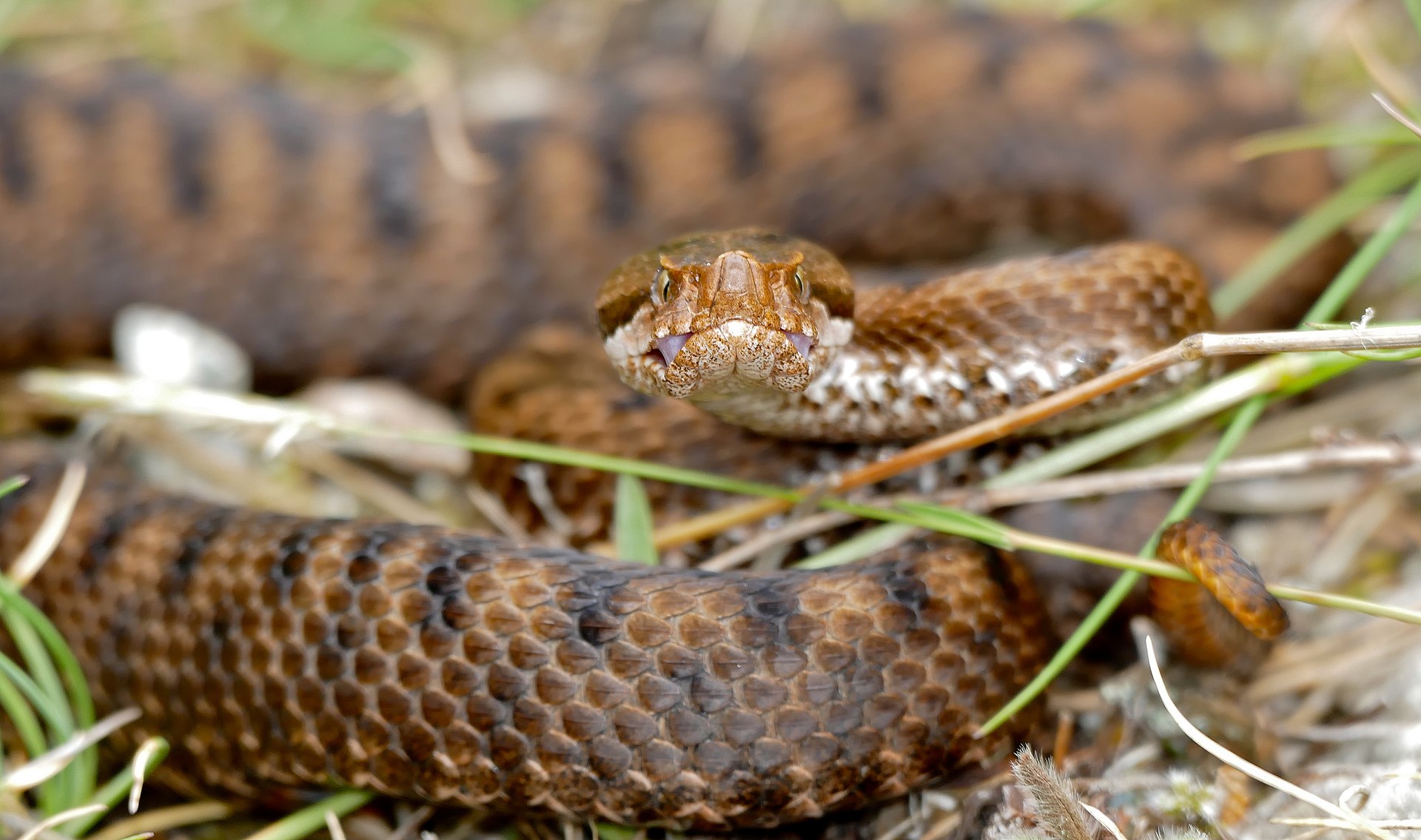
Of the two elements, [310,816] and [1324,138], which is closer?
[310,816]

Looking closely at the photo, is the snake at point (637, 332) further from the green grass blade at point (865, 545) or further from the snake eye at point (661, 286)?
the green grass blade at point (865, 545)

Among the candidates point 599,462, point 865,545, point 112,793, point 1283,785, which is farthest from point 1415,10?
point 112,793

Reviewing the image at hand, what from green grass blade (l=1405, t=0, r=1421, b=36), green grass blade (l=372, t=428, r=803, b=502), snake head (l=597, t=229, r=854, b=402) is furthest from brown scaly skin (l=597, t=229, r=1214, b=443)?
green grass blade (l=1405, t=0, r=1421, b=36)

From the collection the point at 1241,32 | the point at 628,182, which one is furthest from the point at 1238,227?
the point at 628,182

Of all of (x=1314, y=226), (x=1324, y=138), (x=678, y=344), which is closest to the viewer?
(x=678, y=344)

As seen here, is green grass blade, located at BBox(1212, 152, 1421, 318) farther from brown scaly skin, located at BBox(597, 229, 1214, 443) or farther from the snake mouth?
the snake mouth

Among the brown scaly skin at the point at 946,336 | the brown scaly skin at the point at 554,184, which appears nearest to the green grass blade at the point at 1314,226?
the brown scaly skin at the point at 554,184

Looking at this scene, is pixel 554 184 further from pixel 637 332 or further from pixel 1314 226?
pixel 1314 226
